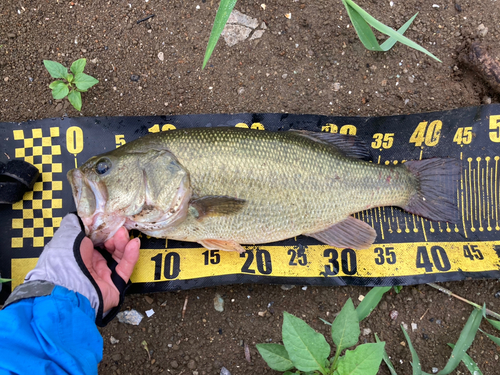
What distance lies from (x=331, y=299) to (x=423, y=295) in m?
0.85

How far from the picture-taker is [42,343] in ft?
5.95

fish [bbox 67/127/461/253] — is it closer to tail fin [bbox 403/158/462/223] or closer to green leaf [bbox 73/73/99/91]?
tail fin [bbox 403/158/462/223]

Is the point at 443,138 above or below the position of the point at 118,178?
above

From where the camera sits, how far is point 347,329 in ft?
6.86

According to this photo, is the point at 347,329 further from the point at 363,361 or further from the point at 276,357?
the point at 276,357

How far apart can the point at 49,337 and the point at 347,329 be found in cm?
186

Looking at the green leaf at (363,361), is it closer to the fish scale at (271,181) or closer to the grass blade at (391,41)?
the fish scale at (271,181)

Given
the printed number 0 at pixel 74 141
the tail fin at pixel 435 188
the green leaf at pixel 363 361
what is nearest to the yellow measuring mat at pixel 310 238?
the printed number 0 at pixel 74 141

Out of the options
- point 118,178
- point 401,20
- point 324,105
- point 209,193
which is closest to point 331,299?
point 209,193

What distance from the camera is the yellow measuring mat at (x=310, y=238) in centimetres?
273

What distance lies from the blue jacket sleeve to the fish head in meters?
0.61

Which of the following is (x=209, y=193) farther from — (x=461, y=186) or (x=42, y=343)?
(x=461, y=186)

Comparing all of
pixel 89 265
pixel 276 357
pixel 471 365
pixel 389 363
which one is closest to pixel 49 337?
pixel 89 265

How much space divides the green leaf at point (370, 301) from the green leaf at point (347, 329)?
0.58 meters
